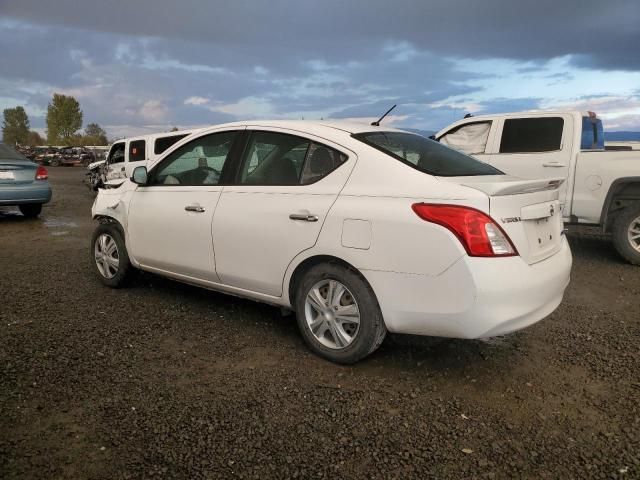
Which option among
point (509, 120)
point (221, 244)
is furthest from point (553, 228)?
point (509, 120)

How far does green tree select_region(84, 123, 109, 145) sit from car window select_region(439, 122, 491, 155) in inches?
4454

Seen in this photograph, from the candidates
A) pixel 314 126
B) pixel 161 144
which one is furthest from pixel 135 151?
pixel 314 126

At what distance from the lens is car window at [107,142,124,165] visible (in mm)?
14406

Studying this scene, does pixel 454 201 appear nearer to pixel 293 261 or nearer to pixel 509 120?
pixel 293 261

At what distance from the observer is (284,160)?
390cm

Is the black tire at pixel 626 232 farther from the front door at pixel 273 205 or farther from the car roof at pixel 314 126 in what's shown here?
the front door at pixel 273 205

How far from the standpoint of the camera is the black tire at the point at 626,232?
6.74 m

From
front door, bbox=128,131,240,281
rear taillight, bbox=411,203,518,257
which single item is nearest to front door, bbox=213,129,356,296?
front door, bbox=128,131,240,281

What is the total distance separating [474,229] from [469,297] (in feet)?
1.27

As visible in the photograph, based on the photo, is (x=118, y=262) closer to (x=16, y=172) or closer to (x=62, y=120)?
(x=16, y=172)

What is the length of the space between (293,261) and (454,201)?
3.91 feet

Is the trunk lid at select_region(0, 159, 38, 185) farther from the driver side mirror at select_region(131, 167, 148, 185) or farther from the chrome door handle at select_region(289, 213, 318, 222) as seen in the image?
the chrome door handle at select_region(289, 213, 318, 222)

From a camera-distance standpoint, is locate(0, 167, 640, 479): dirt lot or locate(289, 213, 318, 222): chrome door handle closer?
locate(0, 167, 640, 479): dirt lot

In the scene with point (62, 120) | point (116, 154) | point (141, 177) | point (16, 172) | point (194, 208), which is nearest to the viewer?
point (194, 208)
